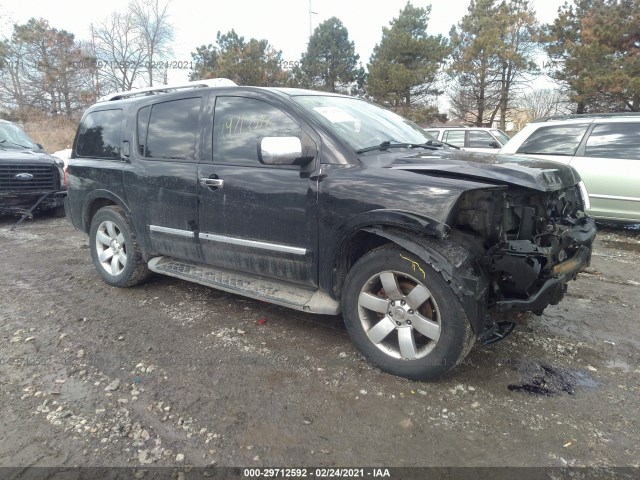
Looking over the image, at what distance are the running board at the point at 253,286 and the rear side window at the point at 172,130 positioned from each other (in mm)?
985

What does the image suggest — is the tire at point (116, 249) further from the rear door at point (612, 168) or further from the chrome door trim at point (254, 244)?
the rear door at point (612, 168)

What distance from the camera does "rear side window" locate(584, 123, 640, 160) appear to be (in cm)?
614

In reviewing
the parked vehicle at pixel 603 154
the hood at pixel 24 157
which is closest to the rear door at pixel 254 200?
the parked vehicle at pixel 603 154

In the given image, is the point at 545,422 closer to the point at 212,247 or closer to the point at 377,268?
the point at 377,268

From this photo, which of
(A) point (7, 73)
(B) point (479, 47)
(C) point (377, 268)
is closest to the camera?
(C) point (377, 268)

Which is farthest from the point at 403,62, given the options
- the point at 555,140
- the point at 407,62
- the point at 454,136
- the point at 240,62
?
the point at 555,140

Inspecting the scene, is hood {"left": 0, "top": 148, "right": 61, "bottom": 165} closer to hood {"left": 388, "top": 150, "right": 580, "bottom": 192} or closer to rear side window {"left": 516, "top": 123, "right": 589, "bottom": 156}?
hood {"left": 388, "top": 150, "right": 580, "bottom": 192}

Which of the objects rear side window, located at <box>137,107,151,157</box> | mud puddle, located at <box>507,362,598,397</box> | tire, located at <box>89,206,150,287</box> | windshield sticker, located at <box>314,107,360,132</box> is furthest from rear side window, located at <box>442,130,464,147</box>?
mud puddle, located at <box>507,362,598,397</box>

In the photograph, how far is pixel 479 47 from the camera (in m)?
25.5

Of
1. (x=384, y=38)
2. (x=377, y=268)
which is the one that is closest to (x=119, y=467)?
(x=377, y=268)

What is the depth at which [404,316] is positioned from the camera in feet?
8.89

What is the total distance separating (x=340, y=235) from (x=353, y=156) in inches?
21.6

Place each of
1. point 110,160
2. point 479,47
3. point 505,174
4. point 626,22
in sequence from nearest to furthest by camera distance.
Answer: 1. point 505,174
2. point 110,160
3. point 626,22
4. point 479,47

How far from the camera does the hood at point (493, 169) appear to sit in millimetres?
2537
